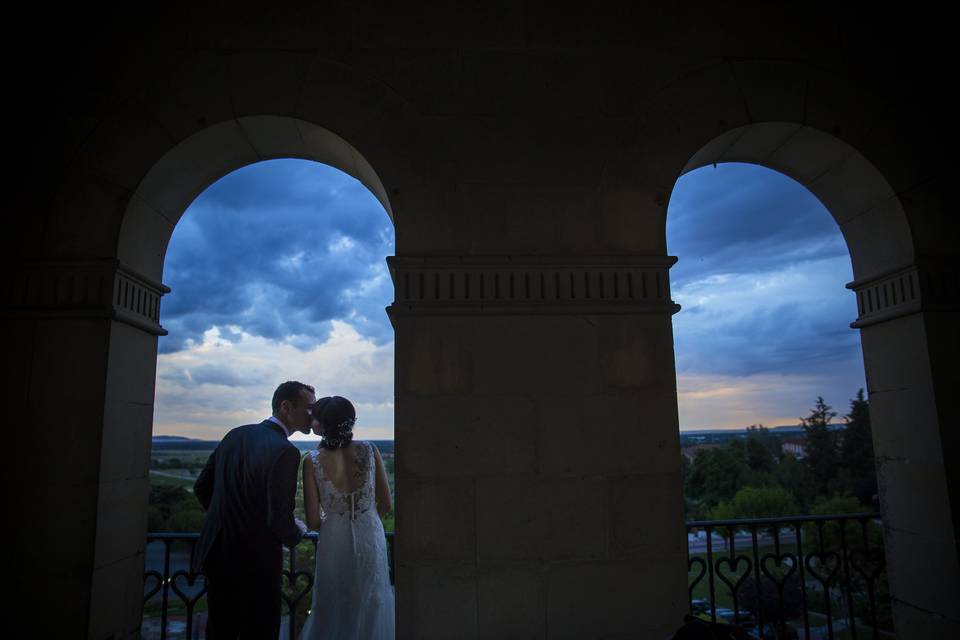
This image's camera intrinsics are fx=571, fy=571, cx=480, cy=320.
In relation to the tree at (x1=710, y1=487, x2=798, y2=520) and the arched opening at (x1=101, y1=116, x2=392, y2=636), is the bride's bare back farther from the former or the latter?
the tree at (x1=710, y1=487, x2=798, y2=520)

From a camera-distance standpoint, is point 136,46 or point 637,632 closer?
point 637,632

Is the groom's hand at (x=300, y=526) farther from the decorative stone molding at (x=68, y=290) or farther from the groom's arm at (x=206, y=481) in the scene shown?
the decorative stone molding at (x=68, y=290)

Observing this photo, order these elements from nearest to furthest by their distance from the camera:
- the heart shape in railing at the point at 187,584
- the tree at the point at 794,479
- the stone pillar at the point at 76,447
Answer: the stone pillar at the point at 76,447 < the heart shape in railing at the point at 187,584 < the tree at the point at 794,479

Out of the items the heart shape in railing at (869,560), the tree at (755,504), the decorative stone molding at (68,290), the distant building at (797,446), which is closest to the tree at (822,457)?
the distant building at (797,446)

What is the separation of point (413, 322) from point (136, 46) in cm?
274

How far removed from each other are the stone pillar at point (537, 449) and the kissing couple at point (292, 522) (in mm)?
265

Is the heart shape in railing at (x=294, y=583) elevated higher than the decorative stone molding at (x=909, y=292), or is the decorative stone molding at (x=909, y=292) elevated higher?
the decorative stone molding at (x=909, y=292)

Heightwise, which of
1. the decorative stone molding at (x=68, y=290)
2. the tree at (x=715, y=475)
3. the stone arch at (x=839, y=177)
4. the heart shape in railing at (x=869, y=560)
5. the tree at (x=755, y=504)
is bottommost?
the tree at (x=755, y=504)

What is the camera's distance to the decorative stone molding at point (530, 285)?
145 inches

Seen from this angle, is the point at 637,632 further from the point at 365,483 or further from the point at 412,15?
the point at 412,15

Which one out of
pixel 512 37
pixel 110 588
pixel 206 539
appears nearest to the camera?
pixel 206 539

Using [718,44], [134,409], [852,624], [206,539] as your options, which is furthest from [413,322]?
[852,624]

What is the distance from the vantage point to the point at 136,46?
394 cm

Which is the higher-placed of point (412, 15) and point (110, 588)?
point (412, 15)
